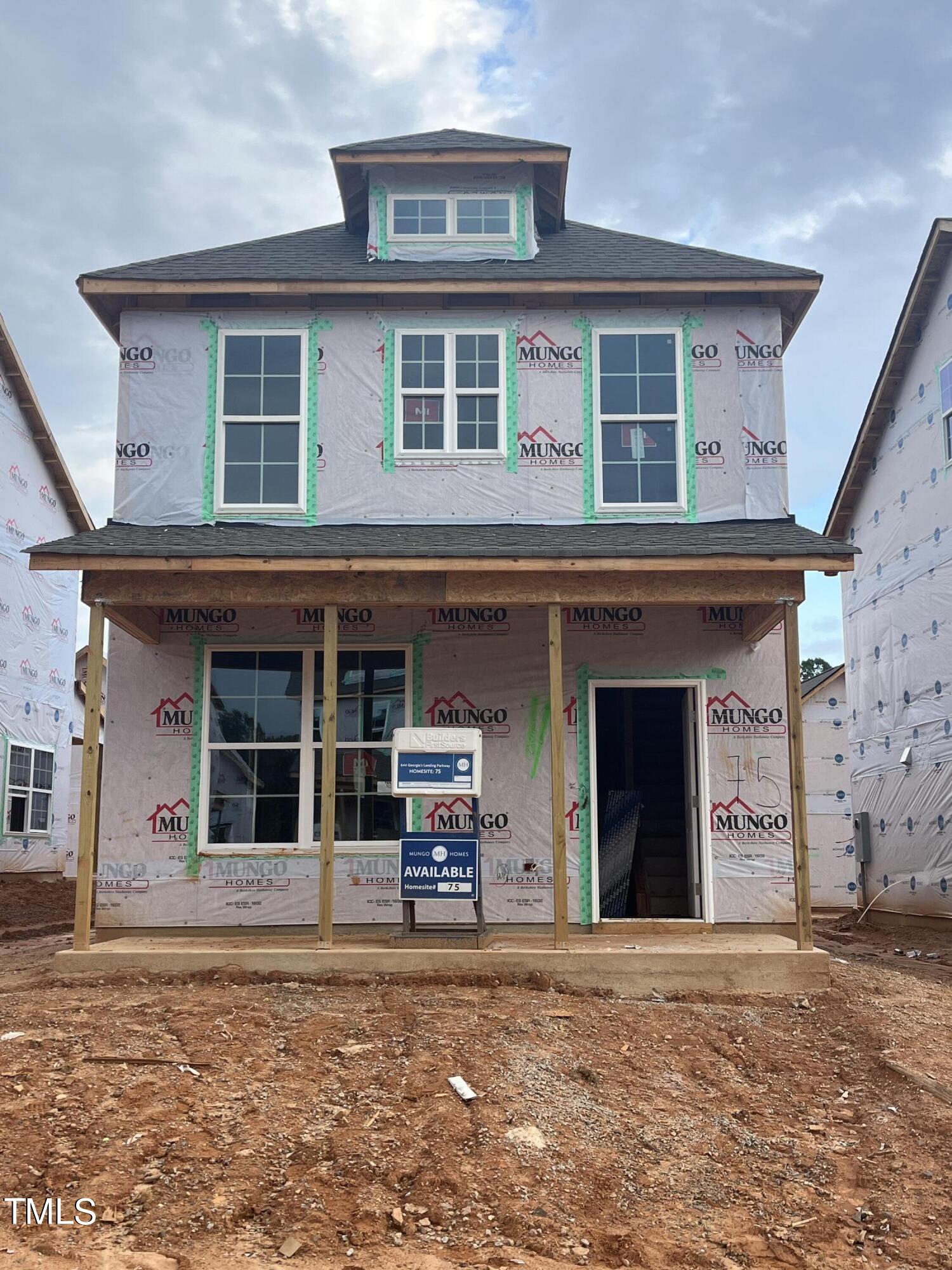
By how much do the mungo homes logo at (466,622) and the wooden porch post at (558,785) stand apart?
4.88ft

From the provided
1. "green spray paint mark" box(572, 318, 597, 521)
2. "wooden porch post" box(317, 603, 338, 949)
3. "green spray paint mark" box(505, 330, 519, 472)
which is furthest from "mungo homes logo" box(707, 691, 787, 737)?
"wooden porch post" box(317, 603, 338, 949)

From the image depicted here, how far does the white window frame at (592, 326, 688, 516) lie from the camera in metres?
11.4

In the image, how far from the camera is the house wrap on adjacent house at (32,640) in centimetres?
1973

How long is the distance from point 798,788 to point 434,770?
122 inches

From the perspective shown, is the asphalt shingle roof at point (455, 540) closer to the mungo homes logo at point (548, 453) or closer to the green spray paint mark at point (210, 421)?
the green spray paint mark at point (210, 421)

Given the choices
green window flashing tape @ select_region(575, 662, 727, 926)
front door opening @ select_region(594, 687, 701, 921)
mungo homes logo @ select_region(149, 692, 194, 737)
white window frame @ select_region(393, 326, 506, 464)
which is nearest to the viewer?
green window flashing tape @ select_region(575, 662, 727, 926)

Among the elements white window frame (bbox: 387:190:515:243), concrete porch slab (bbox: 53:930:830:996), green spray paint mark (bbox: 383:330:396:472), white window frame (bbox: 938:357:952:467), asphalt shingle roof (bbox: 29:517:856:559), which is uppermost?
white window frame (bbox: 387:190:515:243)

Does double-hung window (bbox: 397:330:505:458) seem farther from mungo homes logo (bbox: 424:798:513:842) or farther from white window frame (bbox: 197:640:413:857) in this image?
mungo homes logo (bbox: 424:798:513:842)

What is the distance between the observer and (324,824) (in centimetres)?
938

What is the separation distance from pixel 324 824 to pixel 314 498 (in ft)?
12.1

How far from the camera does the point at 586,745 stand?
11.1 m

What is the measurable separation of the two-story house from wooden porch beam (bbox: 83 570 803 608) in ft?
1.45

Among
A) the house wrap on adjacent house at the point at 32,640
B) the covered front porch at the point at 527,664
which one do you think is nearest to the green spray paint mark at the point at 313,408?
the covered front porch at the point at 527,664

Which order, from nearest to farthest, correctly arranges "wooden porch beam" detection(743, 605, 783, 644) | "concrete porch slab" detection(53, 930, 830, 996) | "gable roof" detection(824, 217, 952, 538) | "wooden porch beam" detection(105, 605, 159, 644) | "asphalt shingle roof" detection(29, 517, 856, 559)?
1. "concrete porch slab" detection(53, 930, 830, 996)
2. "asphalt shingle roof" detection(29, 517, 856, 559)
3. "wooden porch beam" detection(743, 605, 783, 644)
4. "wooden porch beam" detection(105, 605, 159, 644)
5. "gable roof" detection(824, 217, 952, 538)
